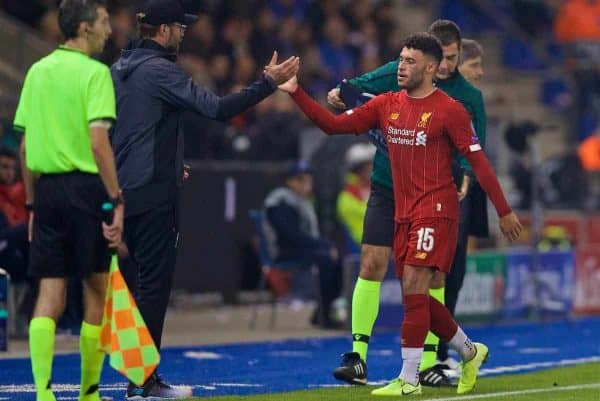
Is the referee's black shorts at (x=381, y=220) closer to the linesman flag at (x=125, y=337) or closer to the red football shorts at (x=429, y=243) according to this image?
the red football shorts at (x=429, y=243)

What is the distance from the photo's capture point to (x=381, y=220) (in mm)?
10055

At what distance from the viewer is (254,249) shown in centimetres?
1866

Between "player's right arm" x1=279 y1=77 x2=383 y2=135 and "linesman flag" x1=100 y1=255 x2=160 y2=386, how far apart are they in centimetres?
189

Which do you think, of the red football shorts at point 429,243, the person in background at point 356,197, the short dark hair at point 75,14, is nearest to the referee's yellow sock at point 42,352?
the short dark hair at point 75,14

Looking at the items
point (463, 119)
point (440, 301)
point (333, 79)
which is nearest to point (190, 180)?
point (333, 79)

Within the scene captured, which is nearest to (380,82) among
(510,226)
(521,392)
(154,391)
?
(510,226)

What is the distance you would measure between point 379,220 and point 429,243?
0.85m

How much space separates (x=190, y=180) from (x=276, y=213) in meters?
1.39

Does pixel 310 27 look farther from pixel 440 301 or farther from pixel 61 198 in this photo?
pixel 61 198

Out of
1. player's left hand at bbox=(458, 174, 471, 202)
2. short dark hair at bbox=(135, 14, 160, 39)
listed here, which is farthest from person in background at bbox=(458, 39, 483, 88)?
short dark hair at bbox=(135, 14, 160, 39)

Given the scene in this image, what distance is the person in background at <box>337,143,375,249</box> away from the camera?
57.5ft

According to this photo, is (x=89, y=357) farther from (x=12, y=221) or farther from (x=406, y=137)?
(x=12, y=221)

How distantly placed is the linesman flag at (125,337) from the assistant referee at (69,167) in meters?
0.08

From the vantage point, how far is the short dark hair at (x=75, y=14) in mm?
7875
